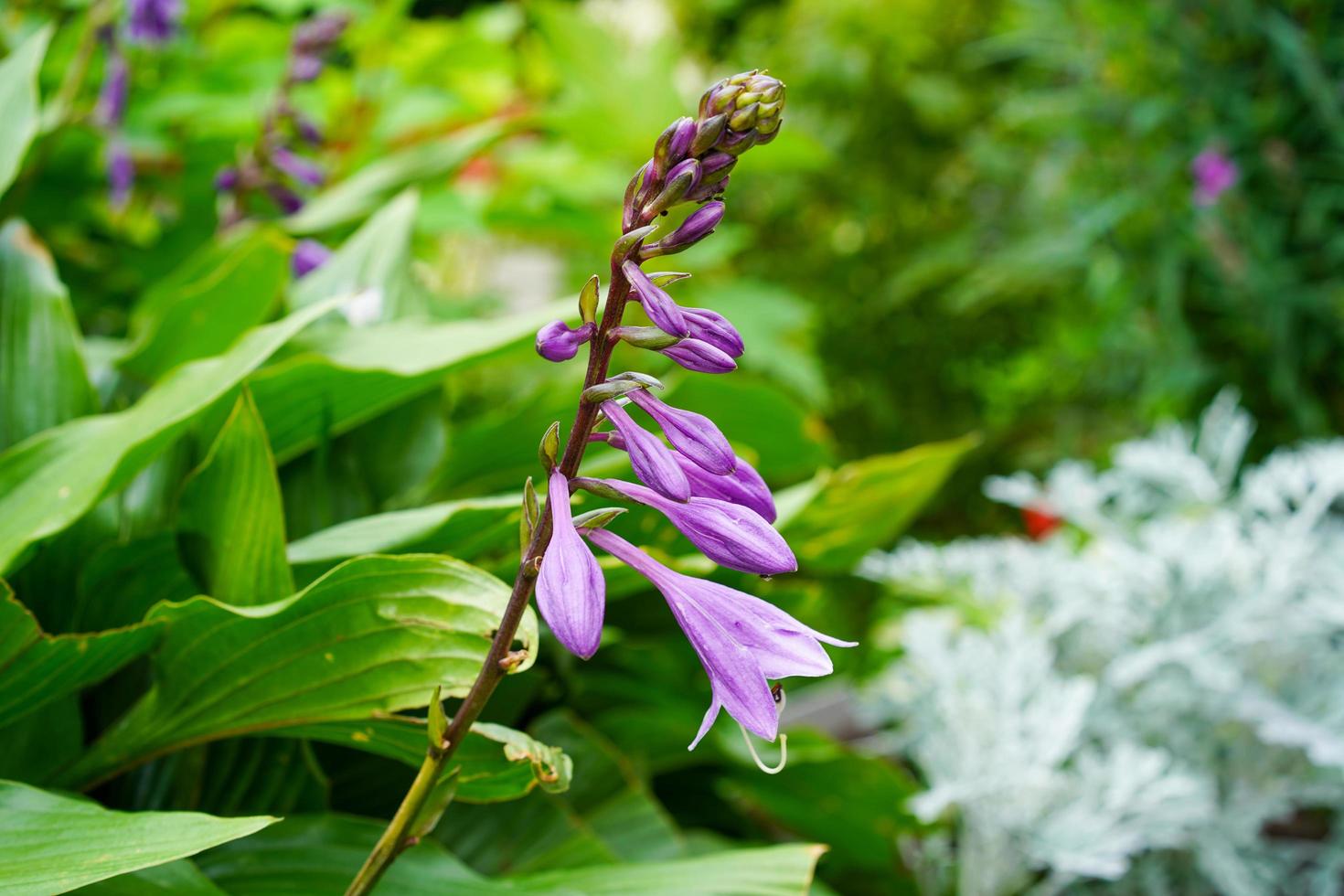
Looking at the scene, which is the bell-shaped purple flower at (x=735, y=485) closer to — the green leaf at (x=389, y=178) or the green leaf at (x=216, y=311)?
the green leaf at (x=216, y=311)

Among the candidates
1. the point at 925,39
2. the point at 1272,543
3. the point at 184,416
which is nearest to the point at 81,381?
the point at 184,416

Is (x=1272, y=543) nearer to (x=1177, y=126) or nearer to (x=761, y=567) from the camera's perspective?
(x=761, y=567)

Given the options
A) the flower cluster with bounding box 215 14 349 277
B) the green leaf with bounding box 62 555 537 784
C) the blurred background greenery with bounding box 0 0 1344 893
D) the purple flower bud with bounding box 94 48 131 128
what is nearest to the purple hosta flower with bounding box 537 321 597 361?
the green leaf with bounding box 62 555 537 784

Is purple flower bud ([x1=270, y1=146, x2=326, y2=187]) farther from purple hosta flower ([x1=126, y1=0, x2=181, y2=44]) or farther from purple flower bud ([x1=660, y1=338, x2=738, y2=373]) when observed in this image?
purple flower bud ([x1=660, y1=338, x2=738, y2=373])

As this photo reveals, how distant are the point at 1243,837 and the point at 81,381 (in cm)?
131

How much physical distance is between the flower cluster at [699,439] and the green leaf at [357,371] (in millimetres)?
292

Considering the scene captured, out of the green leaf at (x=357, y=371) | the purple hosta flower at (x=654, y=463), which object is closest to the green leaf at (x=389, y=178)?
the green leaf at (x=357, y=371)

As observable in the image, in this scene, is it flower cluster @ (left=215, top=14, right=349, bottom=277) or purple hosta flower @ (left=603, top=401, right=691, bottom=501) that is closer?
purple hosta flower @ (left=603, top=401, right=691, bottom=501)

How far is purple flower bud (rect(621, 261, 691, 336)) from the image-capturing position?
42cm

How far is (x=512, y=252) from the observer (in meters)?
3.71

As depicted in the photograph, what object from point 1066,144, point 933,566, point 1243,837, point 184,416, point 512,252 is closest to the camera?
point 184,416

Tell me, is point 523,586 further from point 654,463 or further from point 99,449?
point 99,449

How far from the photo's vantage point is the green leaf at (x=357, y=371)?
714 millimetres

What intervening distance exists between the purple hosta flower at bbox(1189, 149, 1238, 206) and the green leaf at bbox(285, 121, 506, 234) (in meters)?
1.79
